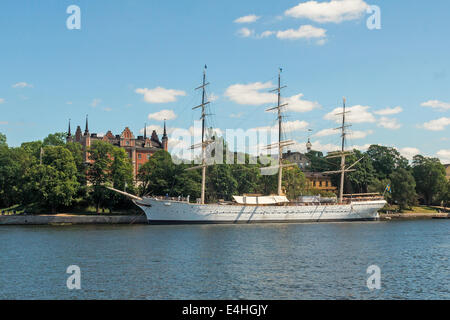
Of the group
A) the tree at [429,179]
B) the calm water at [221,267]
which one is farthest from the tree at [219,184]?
the tree at [429,179]

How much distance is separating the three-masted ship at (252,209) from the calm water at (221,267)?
2319 centimetres

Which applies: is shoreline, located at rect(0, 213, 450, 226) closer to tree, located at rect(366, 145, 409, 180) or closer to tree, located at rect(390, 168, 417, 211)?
tree, located at rect(390, 168, 417, 211)

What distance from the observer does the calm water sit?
2583 cm

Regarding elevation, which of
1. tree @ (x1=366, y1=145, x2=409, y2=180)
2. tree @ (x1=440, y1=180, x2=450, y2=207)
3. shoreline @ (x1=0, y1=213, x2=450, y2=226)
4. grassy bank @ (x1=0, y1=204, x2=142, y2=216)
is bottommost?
shoreline @ (x1=0, y1=213, x2=450, y2=226)

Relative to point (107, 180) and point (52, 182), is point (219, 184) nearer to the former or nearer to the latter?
point (107, 180)

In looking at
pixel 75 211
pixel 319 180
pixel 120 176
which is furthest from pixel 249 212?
pixel 319 180

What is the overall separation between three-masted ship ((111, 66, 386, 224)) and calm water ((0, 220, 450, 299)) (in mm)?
23186

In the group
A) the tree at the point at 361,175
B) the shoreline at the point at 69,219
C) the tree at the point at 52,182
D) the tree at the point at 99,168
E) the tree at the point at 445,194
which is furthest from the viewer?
the tree at the point at 361,175

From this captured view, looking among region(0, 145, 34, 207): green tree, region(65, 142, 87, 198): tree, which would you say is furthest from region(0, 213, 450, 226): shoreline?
region(0, 145, 34, 207): green tree

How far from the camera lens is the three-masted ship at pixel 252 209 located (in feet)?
248

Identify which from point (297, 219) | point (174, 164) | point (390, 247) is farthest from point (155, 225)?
point (390, 247)

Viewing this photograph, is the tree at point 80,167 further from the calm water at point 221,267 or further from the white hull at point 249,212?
the calm water at point 221,267

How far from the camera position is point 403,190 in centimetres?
10412

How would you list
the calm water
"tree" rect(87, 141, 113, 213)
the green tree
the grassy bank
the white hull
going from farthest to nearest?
the green tree, "tree" rect(87, 141, 113, 213), the grassy bank, the white hull, the calm water
